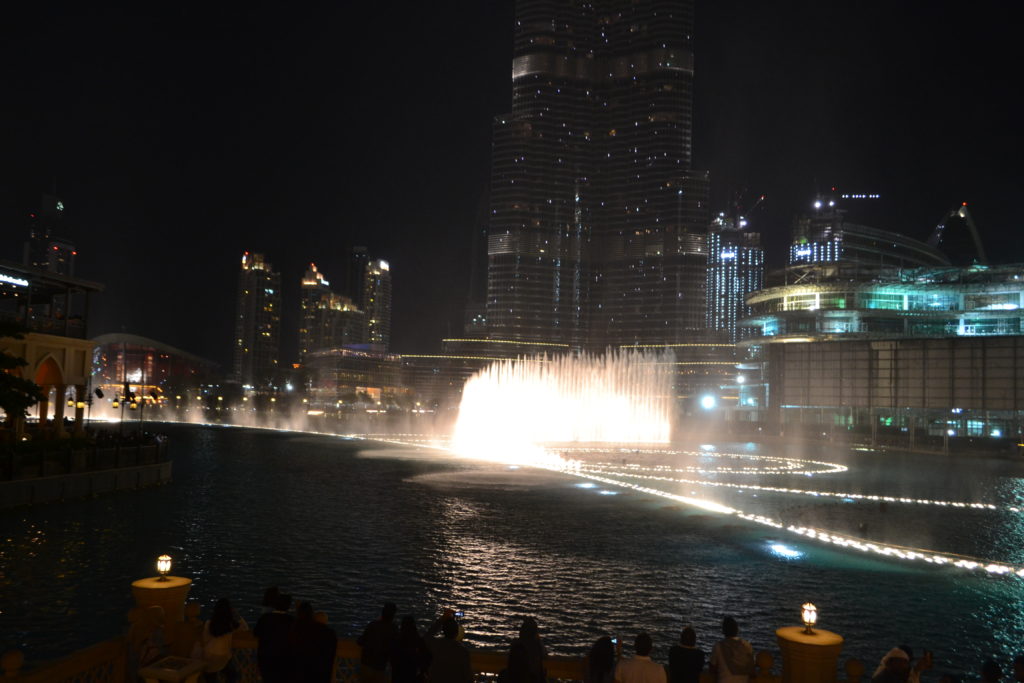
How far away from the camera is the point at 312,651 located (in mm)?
8891

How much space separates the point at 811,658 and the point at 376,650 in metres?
5.20

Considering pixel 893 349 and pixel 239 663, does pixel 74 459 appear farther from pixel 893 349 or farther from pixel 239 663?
pixel 893 349

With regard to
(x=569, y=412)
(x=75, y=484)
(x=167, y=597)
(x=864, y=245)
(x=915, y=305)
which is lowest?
(x=75, y=484)

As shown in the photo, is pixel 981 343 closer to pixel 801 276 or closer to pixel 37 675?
pixel 801 276

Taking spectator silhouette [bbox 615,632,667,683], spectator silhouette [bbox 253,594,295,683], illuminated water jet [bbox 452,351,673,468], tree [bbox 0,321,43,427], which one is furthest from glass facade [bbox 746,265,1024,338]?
spectator silhouette [bbox 253,594,295,683]

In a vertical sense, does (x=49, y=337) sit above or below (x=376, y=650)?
above

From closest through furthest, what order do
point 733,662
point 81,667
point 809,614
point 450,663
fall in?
point 81,667, point 733,662, point 450,663, point 809,614

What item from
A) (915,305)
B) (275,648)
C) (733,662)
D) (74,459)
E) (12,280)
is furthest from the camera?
(915,305)

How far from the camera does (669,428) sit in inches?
4402

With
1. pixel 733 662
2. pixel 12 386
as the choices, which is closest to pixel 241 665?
pixel 733 662

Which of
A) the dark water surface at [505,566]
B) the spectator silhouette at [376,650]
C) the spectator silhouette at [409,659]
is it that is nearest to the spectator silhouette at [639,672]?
the spectator silhouette at [409,659]

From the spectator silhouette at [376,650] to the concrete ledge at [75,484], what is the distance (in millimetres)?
27625

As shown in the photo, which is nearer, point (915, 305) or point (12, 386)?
point (12, 386)

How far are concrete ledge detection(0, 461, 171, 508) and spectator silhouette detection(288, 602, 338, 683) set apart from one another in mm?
27735
